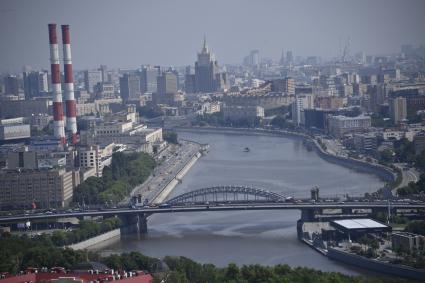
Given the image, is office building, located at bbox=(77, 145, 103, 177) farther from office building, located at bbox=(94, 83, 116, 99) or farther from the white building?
office building, located at bbox=(94, 83, 116, 99)

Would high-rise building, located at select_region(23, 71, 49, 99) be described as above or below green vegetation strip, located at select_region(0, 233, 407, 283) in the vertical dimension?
above

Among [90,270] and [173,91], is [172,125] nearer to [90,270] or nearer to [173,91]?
[173,91]

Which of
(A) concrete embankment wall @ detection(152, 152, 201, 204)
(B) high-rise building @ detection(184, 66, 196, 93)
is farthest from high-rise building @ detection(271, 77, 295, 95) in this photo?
(A) concrete embankment wall @ detection(152, 152, 201, 204)

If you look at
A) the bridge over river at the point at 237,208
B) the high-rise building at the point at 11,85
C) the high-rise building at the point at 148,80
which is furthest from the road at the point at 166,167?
the high-rise building at the point at 148,80

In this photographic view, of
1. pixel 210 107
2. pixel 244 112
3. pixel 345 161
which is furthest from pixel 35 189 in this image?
pixel 210 107

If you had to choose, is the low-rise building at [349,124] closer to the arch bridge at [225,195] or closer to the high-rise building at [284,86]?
the arch bridge at [225,195]

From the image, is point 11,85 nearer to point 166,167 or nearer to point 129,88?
point 129,88
